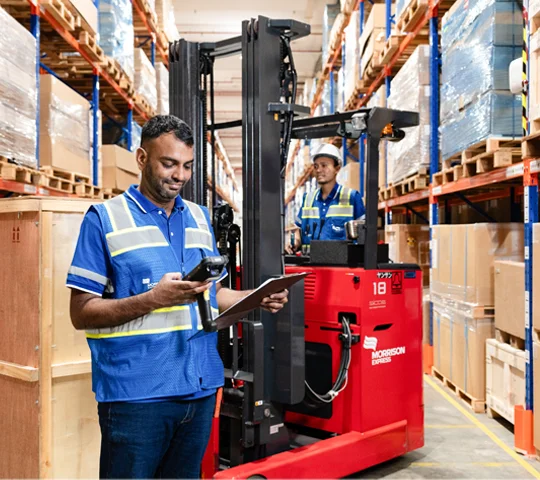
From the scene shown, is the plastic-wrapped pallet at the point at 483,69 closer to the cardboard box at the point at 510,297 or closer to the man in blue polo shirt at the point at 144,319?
the cardboard box at the point at 510,297

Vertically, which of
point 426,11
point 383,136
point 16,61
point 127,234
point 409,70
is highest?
point 426,11

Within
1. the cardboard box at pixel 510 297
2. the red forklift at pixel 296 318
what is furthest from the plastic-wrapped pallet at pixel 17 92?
the cardboard box at pixel 510 297

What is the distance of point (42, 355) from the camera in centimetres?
270

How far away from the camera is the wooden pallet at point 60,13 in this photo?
5374 millimetres

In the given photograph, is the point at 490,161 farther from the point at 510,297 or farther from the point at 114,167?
the point at 114,167

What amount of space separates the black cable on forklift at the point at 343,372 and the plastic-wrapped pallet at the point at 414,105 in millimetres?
3374

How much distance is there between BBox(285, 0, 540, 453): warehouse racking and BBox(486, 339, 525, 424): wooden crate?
257 millimetres

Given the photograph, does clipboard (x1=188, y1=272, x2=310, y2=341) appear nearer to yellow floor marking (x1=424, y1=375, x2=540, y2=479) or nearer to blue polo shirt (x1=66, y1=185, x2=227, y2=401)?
blue polo shirt (x1=66, y1=185, x2=227, y2=401)

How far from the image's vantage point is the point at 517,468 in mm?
3832

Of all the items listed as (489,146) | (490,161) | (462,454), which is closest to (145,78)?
(490,161)

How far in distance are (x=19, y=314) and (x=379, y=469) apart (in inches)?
97.6

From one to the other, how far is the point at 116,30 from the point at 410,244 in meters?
4.62

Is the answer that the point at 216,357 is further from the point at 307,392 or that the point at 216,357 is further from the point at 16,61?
the point at 16,61

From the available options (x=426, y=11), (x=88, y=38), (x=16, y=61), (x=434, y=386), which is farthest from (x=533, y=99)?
(x=88, y=38)
